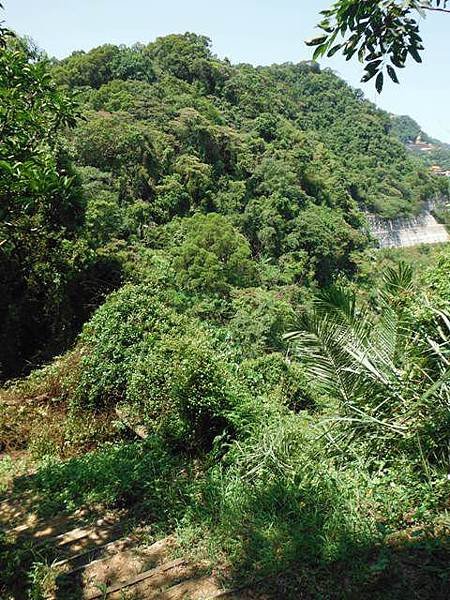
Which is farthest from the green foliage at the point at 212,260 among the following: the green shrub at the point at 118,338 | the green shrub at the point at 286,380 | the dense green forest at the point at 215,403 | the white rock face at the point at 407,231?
the white rock face at the point at 407,231

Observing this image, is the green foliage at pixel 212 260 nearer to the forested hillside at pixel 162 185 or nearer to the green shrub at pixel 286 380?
the forested hillside at pixel 162 185

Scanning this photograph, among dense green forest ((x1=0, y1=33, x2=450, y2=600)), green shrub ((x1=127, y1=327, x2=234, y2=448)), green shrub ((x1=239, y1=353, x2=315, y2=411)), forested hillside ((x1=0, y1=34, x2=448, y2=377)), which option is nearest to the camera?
dense green forest ((x1=0, y1=33, x2=450, y2=600))

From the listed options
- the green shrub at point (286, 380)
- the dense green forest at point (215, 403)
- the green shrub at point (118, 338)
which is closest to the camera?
the dense green forest at point (215, 403)

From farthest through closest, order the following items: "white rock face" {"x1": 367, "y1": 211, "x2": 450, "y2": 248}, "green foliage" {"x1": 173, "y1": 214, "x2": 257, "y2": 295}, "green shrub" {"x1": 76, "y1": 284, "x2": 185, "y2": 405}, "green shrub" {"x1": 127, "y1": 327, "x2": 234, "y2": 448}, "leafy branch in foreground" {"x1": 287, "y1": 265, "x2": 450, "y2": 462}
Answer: "white rock face" {"x1": 367, "y1": 211, "x2": 450, "y2": 248} → "green foliage" {"x1": 173, "y1": 214, "x2": 257, "y2": 295} → "green shrub" {"x1": 76, "y1": 284, "x2": 185, "y2": 405} → "green shrub" {"x1": 127, "y1": 327, "x2": 234, "y2": 448} → "leafy branch in foreground" {"x1": 287, "y1": 265, "x2": 450, "y2": 462}

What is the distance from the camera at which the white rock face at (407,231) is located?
163ft

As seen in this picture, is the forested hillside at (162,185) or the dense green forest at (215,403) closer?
the dense green forest at (215,403)

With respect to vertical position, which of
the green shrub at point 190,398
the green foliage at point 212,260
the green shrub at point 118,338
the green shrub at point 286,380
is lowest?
the green shrub at point 286,380

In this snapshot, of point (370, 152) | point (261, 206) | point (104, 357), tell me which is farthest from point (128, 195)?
point (370, 152)

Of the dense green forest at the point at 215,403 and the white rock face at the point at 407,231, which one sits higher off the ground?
the white rock face at the point at 407,231

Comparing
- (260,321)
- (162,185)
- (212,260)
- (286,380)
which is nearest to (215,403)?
(286,380)

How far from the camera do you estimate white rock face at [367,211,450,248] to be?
49781mm

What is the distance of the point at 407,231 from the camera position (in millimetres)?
53219

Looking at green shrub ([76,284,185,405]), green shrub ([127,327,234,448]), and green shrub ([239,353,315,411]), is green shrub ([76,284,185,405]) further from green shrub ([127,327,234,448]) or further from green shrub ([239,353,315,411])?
green shrub ([239,353,315,411])

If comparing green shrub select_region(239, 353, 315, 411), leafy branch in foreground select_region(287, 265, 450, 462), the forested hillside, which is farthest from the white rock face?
leafy branch in foreground select_region(287, 265, 450, 462)
